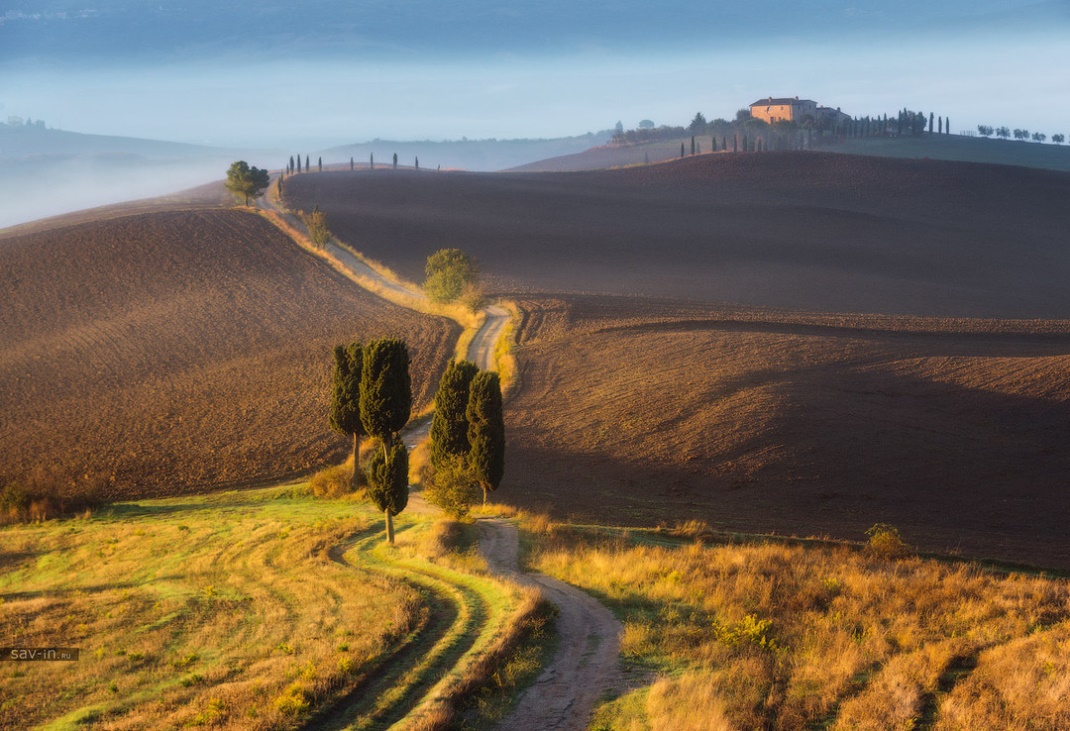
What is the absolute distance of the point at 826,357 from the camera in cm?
5716

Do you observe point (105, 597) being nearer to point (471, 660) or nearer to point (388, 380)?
point (388, 380)

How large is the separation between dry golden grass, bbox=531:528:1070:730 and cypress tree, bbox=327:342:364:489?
15704 millimetres

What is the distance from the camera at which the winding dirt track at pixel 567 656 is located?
15.7 meters

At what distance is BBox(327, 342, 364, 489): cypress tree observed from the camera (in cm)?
4012

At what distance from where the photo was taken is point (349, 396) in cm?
4041

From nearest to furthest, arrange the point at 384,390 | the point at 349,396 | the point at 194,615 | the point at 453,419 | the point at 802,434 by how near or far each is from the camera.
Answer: the point at 194,615 < the point at 384,390 < the point at 453,419 < the point at 349,396 < the point at 802,434

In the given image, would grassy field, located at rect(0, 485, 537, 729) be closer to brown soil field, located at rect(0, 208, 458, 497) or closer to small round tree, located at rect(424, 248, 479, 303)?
brown soil field, located at rect(0, 208, 458, 497)

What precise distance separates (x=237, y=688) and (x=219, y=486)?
1050 inches

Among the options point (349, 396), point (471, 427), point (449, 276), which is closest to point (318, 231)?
→ point (449, 276)

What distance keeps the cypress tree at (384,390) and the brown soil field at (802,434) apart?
624 centimetres

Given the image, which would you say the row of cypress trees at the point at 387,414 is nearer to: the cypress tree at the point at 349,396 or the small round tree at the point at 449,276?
the cypress tree at the point at 349,396

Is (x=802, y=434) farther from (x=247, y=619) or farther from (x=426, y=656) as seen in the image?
(x=426, y=656)

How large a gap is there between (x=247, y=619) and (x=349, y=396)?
18.5 meters

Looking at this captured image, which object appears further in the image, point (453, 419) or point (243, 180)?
point (243, 180)
